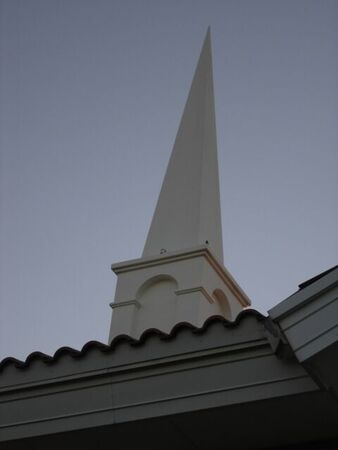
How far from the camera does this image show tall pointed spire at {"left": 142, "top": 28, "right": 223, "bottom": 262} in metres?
15.8

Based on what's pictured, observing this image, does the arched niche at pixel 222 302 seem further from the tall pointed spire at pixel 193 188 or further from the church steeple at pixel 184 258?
the tall pointed spire at pixel 193 188

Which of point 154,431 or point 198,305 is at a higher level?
point 198,305

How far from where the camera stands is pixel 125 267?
14.9m

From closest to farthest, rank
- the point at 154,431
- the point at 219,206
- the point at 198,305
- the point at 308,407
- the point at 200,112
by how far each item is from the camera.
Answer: the point at 308,407 → the point at 154,431 → the point at 198,305 → the point at 219,206 → the point at 200,112

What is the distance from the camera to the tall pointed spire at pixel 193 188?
15.8 metres

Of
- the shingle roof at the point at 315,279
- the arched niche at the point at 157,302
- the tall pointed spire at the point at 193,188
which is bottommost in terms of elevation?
the shingle roof at the point at 315,279

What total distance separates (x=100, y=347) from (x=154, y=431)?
65cm

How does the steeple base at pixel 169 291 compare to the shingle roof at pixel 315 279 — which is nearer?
the shingle roof at pixel 315 279

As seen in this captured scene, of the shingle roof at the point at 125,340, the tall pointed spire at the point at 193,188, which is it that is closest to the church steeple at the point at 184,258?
the tall pointed spire at the point at 193,188

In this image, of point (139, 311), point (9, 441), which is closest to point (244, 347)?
point (9, 441)

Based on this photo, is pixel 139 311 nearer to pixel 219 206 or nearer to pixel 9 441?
pixel 219 206

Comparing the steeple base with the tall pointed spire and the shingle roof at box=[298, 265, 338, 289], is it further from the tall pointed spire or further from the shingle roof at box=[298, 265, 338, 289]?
the shingle roof at box=[298, 265, 338, 289]

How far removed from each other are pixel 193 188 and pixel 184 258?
283 cm

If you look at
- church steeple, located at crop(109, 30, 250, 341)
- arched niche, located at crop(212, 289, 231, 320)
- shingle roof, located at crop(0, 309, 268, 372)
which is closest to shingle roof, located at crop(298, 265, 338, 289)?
shingle roof, located at crop(0, 309, 268, 372)
